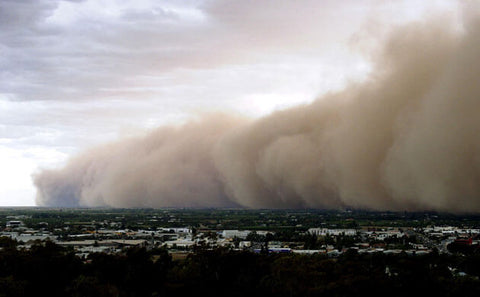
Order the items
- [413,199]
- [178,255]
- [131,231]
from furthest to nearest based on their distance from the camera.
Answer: [413,199] → [131,231] → [178,255]

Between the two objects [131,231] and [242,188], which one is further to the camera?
[242,188]

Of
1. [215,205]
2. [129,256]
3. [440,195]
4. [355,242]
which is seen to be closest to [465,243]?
[355,242]

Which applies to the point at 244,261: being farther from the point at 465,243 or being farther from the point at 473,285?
the point at 465,243

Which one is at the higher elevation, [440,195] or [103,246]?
[440,195]

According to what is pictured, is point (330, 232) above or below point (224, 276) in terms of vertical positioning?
above

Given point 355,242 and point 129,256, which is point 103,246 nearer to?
point 129,256

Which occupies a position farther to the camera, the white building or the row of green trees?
the white building

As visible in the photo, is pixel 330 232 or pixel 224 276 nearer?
pixel 224 276

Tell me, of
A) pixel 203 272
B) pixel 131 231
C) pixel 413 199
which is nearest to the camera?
pixel 203 272

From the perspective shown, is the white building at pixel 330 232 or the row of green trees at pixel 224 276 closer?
the row of green trees at pixel 224 276
